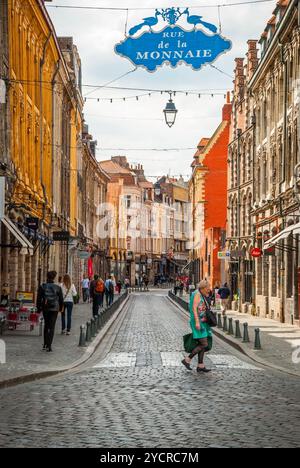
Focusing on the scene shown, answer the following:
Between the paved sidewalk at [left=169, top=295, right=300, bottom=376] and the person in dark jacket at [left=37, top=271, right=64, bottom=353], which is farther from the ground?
the person in dark jacket at [left=37, top=271, right=64, bottom=353]

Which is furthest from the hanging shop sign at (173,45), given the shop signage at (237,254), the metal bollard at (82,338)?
the shop signage at (237,254)

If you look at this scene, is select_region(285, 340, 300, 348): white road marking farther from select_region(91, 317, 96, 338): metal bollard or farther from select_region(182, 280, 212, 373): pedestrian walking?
select_region(182, 280, 212, 373): pedestrian walking

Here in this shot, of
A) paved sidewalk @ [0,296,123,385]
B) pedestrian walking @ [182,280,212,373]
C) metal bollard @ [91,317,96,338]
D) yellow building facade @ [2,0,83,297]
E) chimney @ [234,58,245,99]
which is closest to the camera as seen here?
paved sidewalk @ [0,296,123,385]

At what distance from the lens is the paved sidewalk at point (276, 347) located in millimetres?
19766

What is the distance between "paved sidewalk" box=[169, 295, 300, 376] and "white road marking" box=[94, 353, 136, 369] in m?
2.66

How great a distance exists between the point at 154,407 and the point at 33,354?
25.5 feet

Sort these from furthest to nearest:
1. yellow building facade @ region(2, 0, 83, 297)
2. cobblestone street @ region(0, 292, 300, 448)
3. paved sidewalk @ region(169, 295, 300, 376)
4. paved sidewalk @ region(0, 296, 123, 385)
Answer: yellow building facade @ region(2, 0, 83, 297) → paved sidewalk @ region(169, 295, 300, 376) → paved sidewalk @ region(0, 296, 123, 385) → cobblestone street @ region(0, 292, 300, 448)

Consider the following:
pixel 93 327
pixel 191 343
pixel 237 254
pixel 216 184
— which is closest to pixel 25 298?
pixel 93 327

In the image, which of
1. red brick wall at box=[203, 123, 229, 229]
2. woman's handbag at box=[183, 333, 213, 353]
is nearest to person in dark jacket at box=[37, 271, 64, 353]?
woman's handbag at box=[183, 333, 213, 353]

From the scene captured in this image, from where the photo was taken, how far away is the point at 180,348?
77.9 feet

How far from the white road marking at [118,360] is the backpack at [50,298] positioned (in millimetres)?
1551

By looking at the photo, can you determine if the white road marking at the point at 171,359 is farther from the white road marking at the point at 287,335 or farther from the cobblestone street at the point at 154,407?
the white road marking at the point at 287,335

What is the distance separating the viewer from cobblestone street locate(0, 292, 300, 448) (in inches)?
396
